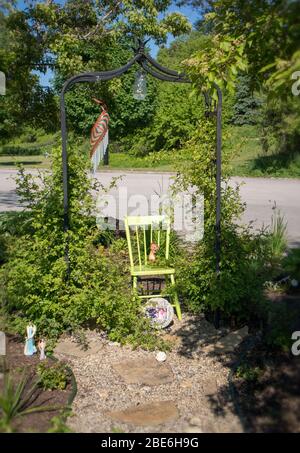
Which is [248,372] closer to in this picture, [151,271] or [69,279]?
[151,271]

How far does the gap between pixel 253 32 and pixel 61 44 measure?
482 cm

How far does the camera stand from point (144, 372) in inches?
152

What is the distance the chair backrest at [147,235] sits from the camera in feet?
16.5

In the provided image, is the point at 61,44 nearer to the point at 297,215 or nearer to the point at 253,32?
the point at 253,32

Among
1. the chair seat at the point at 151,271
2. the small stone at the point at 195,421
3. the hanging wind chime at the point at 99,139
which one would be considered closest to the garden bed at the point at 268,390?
the small stone at the point at 195,421

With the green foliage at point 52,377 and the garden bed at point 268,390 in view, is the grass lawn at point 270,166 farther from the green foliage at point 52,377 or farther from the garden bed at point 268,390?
the green foliage at point 52,377

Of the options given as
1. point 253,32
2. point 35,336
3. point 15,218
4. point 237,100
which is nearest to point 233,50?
point 253,32

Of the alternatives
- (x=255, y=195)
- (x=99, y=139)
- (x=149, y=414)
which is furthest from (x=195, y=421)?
(x=255, y=195)

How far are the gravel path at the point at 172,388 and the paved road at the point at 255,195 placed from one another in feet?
12.1

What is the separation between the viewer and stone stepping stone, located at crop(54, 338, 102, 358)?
4.17 meters

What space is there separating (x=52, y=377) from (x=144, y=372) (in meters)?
0.73

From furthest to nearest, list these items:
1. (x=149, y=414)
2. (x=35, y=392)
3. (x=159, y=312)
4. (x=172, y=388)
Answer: (x=159, y=312) → (x=172, y=388) → (x=35, y=392) → (x=149, y=414)

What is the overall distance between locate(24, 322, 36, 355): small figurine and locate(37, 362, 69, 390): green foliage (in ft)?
1.32

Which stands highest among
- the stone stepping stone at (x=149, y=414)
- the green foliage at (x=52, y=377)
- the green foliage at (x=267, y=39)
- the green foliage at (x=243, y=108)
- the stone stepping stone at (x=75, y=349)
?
the green foliage at (x=243, y=108)
